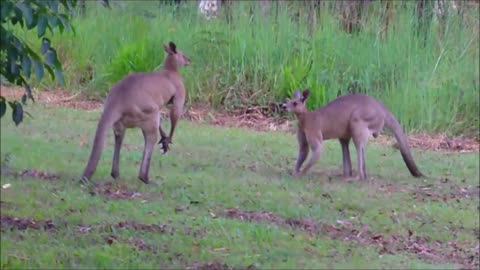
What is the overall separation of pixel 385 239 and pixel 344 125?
7.14 ft

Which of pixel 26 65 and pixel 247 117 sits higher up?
pixel 26 65

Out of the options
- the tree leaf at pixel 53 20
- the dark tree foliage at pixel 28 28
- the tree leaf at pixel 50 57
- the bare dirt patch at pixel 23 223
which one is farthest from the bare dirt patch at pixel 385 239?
the tree leaf at pixel 53 20

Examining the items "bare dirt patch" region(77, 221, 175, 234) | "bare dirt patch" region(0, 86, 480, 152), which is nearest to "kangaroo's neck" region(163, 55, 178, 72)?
"bare dirt patch" region(77, 221, 175, 234)

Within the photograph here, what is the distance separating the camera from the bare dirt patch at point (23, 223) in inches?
298

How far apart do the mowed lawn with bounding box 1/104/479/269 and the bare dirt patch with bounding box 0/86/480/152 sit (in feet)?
4.24

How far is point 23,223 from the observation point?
7688mm

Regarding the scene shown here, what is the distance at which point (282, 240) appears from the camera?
755cm

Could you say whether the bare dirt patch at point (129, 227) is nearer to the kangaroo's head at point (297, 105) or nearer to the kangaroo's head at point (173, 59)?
the kangaroo's head at point (173, 59)

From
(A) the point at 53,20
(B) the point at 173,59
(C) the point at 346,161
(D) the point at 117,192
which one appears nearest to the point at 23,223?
(D) the point at 117,192

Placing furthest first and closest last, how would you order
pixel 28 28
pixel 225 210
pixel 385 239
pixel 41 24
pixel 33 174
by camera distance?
pixel 33 174 < pixel 225 210 < pixel 385 239 < pixel 28 28 < pixel 41 24

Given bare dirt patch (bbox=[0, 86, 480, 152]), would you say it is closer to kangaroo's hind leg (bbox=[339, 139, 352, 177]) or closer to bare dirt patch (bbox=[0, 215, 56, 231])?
kangaroo's hind leg (bbox=[339, 139, 352, 177])

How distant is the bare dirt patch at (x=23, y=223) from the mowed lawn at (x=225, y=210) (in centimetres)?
1

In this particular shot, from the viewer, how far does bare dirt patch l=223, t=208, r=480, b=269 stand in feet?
25.0

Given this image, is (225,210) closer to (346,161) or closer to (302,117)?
(302,117)
